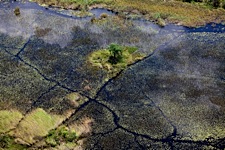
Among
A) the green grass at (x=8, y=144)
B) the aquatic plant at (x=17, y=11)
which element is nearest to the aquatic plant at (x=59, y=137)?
the green grass at (x=8, y=144)

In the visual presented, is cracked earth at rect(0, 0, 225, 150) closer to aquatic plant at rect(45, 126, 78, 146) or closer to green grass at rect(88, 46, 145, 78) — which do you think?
green grass at rect(88, 46, 145, 78)

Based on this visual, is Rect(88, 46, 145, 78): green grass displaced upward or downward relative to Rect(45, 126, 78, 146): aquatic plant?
upward

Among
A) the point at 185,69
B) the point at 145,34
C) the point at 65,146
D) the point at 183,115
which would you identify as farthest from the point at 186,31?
the point at 65,146

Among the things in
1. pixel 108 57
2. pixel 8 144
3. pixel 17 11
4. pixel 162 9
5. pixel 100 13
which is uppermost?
pixel 162 9

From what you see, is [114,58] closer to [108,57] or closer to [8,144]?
[108,57]

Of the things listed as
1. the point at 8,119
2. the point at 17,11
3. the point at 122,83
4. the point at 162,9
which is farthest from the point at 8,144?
the point at 162,9

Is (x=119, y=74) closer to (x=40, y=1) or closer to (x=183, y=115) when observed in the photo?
(x=183, y=115)

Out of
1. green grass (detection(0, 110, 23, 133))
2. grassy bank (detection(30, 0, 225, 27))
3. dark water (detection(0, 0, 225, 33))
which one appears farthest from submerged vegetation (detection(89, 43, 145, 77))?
green grass (detection(0, 110, 23, 133))
